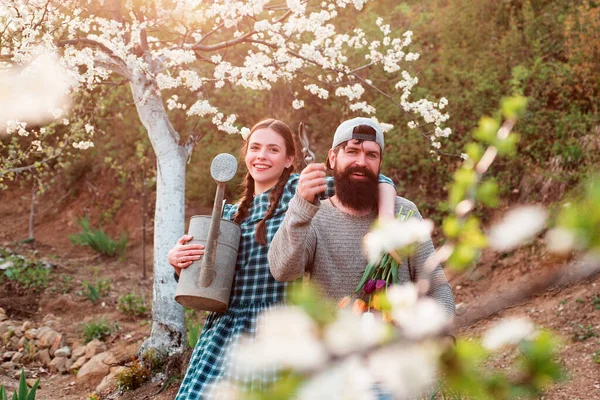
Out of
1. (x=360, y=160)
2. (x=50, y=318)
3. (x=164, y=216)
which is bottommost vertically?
(x=50, y=318)

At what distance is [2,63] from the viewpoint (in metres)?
4.72

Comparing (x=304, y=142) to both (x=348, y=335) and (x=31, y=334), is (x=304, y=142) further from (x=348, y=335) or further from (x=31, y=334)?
(x=31, y=334)

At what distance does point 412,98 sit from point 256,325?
5.33 metres

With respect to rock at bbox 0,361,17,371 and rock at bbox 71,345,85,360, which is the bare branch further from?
rock at bbox 0,361,17,371

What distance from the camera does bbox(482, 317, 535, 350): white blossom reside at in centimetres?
45

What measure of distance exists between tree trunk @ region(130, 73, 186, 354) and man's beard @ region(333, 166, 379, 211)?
2815 millimetres

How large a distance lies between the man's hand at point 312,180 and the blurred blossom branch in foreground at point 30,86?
3415 millimetres

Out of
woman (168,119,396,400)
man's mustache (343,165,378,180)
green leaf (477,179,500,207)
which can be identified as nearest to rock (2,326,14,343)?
woman (168,119,396,400)

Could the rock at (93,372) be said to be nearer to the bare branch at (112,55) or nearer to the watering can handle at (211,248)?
the bare branch at (112,55)

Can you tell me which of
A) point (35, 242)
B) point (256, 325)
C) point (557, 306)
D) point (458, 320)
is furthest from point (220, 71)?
point (35, 242)

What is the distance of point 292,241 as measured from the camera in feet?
6.45

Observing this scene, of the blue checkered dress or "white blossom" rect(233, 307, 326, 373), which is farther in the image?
the blue checkered dress

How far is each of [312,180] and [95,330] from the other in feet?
16.1

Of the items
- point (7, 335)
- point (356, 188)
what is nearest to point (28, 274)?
point (7, 335)
